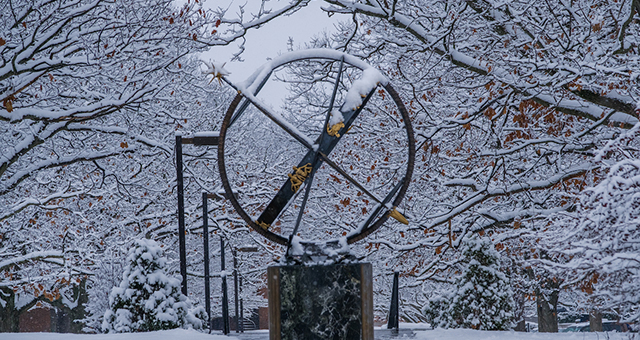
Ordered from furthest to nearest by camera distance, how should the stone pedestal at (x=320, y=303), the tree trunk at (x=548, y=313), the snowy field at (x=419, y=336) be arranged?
the tree trunk at (x=548, y=313)
the snowy field at (x=419, y=336)
the stone pedestal at (x=320, y=303)

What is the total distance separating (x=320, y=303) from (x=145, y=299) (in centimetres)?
517

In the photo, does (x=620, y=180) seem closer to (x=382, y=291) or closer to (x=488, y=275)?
(x=488, y=275)

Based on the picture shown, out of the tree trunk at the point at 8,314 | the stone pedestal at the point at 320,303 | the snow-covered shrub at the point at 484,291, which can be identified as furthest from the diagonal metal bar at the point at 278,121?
the tree trunk at the point at 8,314

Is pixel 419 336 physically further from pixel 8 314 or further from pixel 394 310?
pixel 8 314

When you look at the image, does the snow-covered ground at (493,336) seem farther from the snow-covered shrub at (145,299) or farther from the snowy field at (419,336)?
the snow-covered shrub at (145,299)

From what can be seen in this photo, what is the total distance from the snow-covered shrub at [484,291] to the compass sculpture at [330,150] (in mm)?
2070

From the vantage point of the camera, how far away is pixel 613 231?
4414mm

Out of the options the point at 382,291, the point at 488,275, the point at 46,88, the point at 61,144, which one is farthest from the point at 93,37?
the point at 382,291

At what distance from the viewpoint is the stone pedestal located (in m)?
5.26

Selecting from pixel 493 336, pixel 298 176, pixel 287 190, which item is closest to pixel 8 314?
pixel 493 336

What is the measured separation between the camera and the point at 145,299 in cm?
942

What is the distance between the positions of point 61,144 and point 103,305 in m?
4.48

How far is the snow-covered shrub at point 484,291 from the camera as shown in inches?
417

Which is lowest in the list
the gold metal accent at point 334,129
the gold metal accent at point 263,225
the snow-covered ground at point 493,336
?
the snow-covered ground at point 493,336
